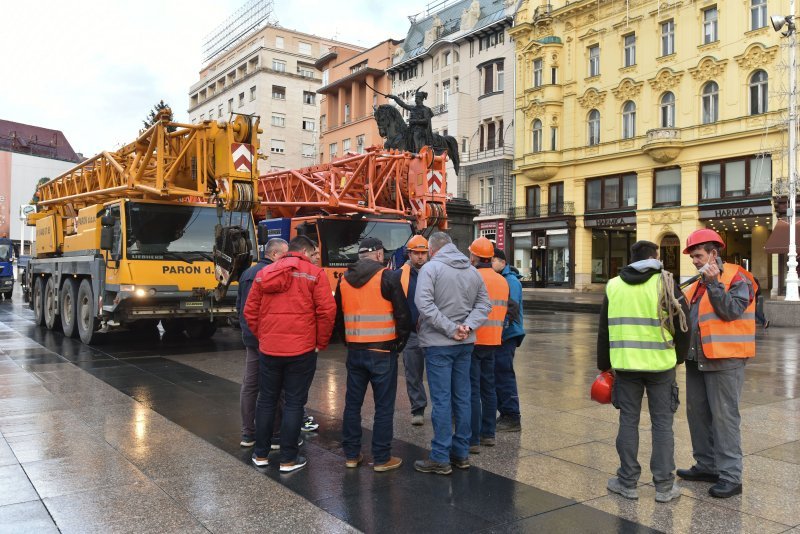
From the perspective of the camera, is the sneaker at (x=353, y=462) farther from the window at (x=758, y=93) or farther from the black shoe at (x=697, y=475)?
the window at (x=758, y=93)

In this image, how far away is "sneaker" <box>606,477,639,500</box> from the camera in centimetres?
450

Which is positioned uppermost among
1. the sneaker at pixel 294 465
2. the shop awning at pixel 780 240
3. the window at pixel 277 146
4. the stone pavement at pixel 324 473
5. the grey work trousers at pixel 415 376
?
the window at pixel 277 146

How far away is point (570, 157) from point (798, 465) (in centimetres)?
3593

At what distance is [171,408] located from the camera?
7.21 meters

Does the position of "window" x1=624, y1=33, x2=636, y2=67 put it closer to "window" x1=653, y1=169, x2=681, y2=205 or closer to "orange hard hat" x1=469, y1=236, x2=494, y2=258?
"window" x1=653, y1=169, x2=681, y2=205

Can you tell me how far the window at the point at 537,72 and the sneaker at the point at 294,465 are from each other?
38645 millimetres

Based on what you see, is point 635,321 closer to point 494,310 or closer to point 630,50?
point 494,310

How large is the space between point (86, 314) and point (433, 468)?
9604 millimetres

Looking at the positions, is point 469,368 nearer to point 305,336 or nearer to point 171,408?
point 305,336

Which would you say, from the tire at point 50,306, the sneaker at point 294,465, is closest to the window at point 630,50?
the tire at point 50,306

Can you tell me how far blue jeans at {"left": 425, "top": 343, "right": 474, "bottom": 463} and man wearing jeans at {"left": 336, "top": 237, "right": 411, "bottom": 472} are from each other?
0.30 metres

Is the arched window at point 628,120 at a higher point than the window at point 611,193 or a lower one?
higher

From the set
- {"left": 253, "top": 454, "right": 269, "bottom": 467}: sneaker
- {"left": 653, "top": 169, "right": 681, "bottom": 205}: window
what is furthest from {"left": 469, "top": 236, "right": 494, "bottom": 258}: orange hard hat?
{"left": 653, "top": 169, "right": 681, "bottom": 205}: window

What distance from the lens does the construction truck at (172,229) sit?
11.1 metres
